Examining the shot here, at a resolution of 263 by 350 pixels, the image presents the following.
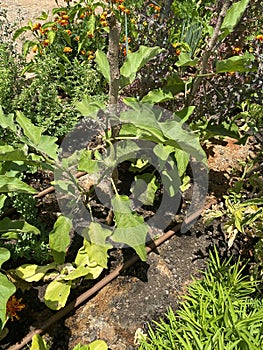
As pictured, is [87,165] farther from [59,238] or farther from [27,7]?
[27,7]

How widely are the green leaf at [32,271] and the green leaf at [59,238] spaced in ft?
0.49

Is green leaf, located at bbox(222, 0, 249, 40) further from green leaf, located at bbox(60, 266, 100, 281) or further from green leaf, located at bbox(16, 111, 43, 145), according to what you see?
green leaf, located at bbox(60, 266, 100, 281)

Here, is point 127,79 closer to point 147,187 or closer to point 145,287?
point 147,187

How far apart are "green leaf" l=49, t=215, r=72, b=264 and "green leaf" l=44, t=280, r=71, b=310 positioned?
0.47ft

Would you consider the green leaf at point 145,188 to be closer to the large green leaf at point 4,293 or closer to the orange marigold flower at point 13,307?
the orange marigold flower at point 13,307

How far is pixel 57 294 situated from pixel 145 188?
2.42ft

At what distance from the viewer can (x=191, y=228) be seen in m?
2.28

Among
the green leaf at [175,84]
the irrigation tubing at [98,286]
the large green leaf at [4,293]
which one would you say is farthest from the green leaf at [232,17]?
the large green leaf at [4,293]

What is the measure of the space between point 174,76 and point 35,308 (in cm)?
131

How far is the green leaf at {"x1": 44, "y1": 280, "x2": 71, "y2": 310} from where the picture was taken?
1.79 m

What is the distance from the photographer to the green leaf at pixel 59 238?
68.7 inches

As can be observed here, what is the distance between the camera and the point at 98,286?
195 centimetres

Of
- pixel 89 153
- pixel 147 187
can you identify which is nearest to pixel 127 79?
pixel 89 153

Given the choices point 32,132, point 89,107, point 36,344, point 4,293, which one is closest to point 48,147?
point 32,132
